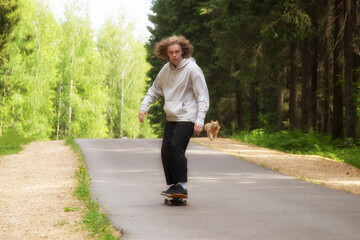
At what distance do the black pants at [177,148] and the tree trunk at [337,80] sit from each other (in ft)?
38.3

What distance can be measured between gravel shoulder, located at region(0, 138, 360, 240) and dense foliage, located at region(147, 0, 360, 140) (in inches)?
169

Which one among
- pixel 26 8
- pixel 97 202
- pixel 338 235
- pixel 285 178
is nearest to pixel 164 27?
pixel 26 8

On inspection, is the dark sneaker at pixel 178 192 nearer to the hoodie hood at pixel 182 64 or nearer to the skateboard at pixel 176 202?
the skateboard at pixel 176 202

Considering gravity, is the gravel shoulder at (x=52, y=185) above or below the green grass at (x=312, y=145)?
below

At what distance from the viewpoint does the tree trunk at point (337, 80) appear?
17.7 meters

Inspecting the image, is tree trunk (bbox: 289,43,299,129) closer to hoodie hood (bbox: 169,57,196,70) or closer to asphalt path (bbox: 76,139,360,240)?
asphalt path (bbox: 76,139,360,240)

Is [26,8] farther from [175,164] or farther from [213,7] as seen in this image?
[175,164]

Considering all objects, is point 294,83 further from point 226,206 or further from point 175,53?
point 175,53

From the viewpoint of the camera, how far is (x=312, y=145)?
61.3 ft

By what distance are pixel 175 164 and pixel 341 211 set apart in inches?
82.1

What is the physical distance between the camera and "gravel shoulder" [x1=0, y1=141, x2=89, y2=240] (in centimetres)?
575

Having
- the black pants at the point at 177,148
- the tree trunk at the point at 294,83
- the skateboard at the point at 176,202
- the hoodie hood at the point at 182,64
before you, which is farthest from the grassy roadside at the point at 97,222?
the tree trunk at the point at 294,83

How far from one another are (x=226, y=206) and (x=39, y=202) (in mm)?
2604

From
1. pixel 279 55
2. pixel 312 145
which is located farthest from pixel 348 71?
pixel 279 55
